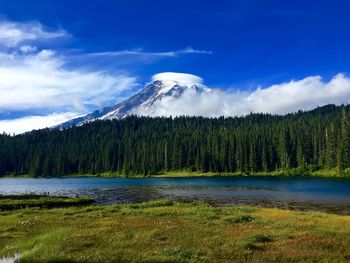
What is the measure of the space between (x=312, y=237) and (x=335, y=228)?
239 inches

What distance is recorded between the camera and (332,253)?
2569cm

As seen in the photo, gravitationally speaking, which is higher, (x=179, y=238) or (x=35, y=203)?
(x=179, y=238)

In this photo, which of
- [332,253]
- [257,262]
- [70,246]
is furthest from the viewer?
[70,246]

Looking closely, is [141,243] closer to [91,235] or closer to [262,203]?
[91,235]

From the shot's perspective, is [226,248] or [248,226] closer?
[226,248]

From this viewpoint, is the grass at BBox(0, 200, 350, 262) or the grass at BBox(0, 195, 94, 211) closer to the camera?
the grass at BBox(0, 200, 350, 262)

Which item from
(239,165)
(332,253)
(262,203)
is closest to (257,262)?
(332,253)

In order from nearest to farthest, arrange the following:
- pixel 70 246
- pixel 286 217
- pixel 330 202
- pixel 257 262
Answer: pixel 257 262 < pixel 70 246 < pixel 286 217 < pixel 330 202

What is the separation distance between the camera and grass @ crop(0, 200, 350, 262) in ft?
82.9

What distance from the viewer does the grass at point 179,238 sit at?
82.9ft

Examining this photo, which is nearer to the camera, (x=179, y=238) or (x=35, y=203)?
(x=179, y=238)

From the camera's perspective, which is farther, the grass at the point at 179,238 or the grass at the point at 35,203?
the grass at the point at 35,203

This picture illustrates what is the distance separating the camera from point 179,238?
30.9 meters

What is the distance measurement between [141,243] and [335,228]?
17.8 m
